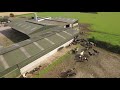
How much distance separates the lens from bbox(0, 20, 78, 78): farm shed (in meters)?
20.8

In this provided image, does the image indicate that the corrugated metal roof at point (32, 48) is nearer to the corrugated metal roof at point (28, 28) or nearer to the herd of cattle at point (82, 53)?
the herd of cattle at point (82, 53)

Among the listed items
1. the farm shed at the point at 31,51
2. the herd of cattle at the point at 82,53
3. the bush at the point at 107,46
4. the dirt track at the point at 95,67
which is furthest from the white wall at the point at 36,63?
the bush at the point at 107,46

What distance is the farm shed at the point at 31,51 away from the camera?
2080cm

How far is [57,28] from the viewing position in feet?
121

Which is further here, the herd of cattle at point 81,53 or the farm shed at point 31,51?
the herd of cattle at point 81,53

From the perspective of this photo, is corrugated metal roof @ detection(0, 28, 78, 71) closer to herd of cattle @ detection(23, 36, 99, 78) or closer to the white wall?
the white wall

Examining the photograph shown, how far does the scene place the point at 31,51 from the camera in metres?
24.9

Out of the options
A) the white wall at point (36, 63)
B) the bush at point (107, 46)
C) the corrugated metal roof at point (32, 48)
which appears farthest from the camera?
the bush at point (107, 46)

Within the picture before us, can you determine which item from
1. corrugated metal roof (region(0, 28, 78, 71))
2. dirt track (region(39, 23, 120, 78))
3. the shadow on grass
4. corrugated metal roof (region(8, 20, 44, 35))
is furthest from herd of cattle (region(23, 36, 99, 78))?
corrugated metal roof (region(8, 20, 44, 35))

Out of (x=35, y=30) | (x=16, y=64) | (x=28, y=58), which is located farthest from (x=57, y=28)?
(x=16, y=64)

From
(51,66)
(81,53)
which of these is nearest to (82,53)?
(81,53)

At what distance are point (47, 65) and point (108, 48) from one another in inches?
607

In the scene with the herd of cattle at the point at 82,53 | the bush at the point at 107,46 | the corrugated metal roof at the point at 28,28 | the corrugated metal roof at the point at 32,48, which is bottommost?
the herd of cattle at the point at 82,53
